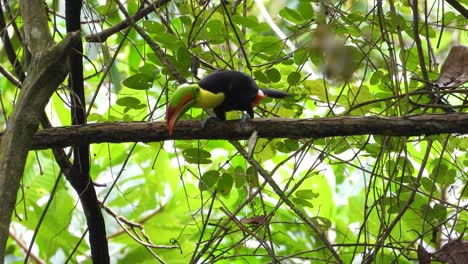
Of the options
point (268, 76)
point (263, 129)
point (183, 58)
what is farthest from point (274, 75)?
point (263, 129)

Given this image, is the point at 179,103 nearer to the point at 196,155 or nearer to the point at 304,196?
the point at 196,155

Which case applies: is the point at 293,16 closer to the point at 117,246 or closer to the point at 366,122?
the point at 366,122

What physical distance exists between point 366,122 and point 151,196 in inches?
73.9

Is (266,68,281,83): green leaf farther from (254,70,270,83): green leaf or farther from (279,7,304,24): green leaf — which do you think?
(279,7,304,24): green leaf

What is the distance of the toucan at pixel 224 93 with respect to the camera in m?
2.07

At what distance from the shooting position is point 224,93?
2215 millimetres

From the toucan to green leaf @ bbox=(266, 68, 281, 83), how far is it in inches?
1.9

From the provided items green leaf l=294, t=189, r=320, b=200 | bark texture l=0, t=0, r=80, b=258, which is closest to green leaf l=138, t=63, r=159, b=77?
green leaf l=294, t=189, r=320, b=200

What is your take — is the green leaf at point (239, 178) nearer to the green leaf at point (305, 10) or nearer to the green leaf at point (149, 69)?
the green leaf at point (149, 69)

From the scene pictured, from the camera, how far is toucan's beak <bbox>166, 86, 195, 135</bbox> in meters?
1.88

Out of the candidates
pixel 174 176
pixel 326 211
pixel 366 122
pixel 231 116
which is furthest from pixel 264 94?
pixel 174 176

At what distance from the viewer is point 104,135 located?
1.89m

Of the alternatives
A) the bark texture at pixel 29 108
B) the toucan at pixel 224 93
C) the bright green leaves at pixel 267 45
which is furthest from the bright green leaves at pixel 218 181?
the bark texture at pixel 29 108

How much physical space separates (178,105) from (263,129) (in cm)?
26
